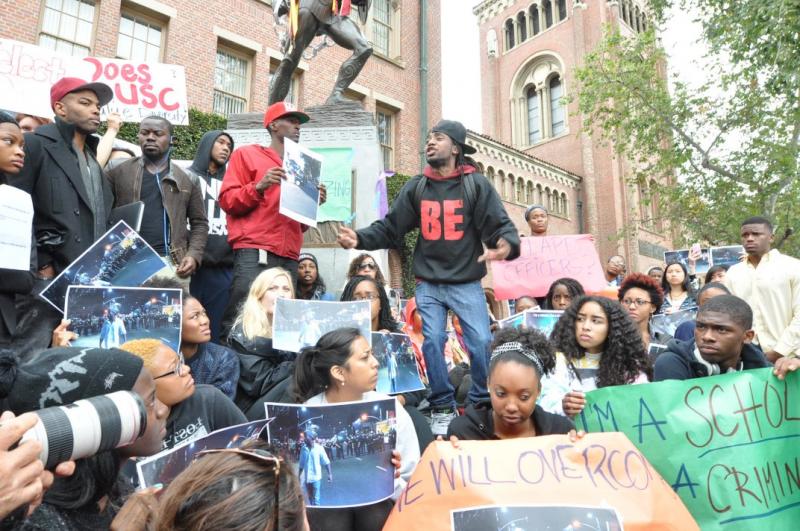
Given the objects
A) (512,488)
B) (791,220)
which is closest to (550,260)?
(512,488)

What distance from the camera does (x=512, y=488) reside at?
1764 millimetres

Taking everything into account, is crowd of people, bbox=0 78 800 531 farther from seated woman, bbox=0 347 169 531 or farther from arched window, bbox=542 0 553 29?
arched window, bbox=542 0 553 29

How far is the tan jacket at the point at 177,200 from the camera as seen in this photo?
4.04 meters

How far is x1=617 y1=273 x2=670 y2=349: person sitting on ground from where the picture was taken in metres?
4.48

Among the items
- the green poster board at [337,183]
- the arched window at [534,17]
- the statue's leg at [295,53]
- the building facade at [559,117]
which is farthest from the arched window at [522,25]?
the green poster board at [337,183]

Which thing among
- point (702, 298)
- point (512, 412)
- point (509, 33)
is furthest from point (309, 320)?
point (509, 33)

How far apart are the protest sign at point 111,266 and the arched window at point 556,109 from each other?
32.2 meters

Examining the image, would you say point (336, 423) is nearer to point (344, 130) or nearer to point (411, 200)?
point (411, 200)

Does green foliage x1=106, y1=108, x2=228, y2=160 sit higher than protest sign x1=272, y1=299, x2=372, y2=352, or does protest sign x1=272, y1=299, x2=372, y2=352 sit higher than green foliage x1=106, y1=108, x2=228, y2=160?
green foliage x1=106, y1=108, x2=228, y2=160

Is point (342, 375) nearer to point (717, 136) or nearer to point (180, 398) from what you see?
point (180, 398)

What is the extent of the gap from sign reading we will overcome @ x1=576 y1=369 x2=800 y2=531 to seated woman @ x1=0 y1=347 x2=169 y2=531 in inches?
69.2

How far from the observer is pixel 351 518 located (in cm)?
229

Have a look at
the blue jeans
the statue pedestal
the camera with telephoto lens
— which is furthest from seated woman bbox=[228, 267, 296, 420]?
the statue pedestal

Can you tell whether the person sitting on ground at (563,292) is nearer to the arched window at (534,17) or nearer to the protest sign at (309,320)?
the protest sign at (309,320)
